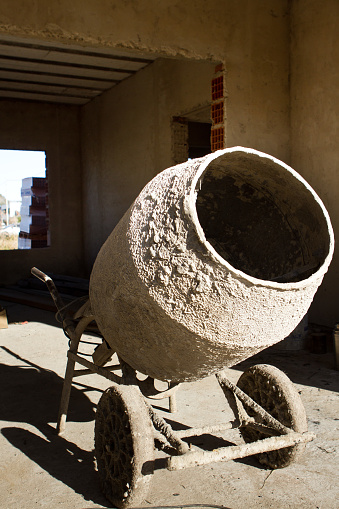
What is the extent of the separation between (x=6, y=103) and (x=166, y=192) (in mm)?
9494

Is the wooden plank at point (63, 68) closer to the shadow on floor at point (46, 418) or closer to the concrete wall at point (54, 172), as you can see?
the concrete wall at point (54, 172)

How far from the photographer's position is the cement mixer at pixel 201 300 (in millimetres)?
2111

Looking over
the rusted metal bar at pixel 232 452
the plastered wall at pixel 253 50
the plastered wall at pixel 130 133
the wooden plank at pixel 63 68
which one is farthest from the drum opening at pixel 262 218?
the wooden plank at pixel 63 68

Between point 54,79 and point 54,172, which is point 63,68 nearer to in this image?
point 54,79

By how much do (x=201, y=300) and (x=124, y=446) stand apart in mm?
839

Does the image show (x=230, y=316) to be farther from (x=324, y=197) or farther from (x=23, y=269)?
(x=23, y=269)

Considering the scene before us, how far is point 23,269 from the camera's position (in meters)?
10.8

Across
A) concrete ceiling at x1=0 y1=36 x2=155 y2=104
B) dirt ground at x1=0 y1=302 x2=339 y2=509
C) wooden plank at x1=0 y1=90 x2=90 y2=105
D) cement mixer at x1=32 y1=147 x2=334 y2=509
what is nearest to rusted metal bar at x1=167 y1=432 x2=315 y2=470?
cement mixer at x1=32 y1=147 x2=334 y2=509

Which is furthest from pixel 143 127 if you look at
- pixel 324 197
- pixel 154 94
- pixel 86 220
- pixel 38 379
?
pixel 38 379

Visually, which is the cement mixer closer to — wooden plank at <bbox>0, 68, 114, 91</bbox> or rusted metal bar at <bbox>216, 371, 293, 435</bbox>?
rusted metal bar at <bbox>216, 371, 293, 435</bbox>

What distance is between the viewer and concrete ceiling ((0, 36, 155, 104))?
735 centimetres

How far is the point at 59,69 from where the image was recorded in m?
8.48

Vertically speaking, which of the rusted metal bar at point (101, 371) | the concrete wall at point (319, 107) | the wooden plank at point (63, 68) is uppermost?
the wooden plank at point (63, 68)

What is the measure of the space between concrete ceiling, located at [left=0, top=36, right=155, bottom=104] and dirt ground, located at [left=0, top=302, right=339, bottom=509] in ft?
15.0
